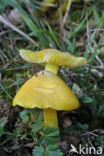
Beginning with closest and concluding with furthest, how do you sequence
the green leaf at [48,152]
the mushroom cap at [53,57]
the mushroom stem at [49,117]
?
the green leaf at [48,152] < the mushroom cap at [53,57] < the mushroom stem at [49,117]

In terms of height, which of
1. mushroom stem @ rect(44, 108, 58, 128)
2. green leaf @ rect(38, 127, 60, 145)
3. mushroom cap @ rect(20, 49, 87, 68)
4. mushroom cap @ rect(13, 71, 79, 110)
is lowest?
green leaf @ rect(38, 127, 60, 145)

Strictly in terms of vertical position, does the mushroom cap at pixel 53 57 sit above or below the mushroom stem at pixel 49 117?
above

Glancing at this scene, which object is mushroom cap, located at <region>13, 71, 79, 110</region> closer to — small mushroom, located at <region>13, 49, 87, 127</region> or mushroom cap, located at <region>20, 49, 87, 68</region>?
small mushroom, located at <region>13, 49, 87, 127</region>

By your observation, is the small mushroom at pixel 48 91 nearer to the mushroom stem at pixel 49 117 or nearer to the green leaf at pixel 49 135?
the mushroom stem at pixel 49 117

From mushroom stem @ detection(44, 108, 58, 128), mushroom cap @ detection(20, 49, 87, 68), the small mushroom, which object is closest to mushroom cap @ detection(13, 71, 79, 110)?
the small mushroom

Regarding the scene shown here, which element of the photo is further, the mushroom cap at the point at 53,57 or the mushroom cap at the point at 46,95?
the mushroom cap at the point at 53,57

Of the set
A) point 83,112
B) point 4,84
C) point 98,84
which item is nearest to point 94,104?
point 83,112

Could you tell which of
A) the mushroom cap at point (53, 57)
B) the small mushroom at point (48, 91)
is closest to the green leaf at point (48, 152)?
the small mushroom at point (48, 91)

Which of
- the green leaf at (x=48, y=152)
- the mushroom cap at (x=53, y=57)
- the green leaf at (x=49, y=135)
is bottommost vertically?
the green leaf at (x=48, y=152)
